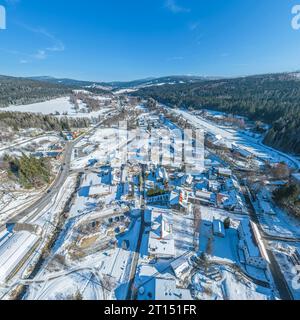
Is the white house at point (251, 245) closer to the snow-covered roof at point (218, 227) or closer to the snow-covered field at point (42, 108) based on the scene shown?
the snow-covered roof at point (218, 227)

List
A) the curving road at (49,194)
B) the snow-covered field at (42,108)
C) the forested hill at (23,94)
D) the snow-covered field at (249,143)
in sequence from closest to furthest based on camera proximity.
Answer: the curving road at (49,194) < the snow-covered field at (249,143) < the snow-covered field at (42,108) < the forested hill at (23,94)

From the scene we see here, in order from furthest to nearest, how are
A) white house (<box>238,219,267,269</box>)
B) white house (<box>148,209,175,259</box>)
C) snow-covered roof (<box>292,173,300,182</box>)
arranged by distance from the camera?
snow-covered roof (<box>292,173,300,182</box>) < white house (<box>148,209,175,259</box>) < white house (<box>238,219,267,269</box>)

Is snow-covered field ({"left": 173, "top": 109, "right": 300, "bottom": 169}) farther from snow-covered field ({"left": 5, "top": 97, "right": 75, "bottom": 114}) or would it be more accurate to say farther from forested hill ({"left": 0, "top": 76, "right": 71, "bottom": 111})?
forested hill ({"left": 0, "top": 76, "right": 71, "bottom": 111})

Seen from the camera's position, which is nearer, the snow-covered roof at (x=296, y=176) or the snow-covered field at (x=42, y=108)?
the snow-covered roof at (x=296, y=176)

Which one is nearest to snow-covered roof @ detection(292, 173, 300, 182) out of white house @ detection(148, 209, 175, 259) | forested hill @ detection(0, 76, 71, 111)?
white house @ detection(148, 209, 175, 259)

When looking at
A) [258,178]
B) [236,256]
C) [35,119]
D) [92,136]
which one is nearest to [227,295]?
[236,256]

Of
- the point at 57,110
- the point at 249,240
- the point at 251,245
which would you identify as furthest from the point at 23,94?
the point at 251,245

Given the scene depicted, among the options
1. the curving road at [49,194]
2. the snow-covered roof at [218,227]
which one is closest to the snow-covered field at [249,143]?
the snow-covered roof at [218,227]

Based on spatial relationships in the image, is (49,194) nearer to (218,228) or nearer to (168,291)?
(168,291)

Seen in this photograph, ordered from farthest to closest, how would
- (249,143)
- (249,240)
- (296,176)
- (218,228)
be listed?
(249,143) → (296,176) → (218,228) → (249,240)
